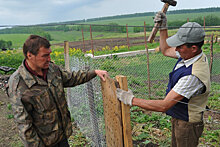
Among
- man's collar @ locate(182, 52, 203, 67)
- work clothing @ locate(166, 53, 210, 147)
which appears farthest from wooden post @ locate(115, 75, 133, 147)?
man's collar @ locate(182, 52, 203, 67)

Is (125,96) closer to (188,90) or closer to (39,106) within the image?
(188,90)

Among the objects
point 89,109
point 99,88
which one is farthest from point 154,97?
point 99,88

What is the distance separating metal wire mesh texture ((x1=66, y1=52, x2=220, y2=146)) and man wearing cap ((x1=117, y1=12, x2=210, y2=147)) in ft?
3.92

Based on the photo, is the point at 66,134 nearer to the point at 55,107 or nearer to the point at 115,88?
the point at 55,107

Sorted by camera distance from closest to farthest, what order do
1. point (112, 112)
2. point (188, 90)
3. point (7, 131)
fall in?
point (188, 90) < point (112, 112) < point (7, 131)

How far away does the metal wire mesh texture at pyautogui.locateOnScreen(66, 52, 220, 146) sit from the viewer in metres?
3.32

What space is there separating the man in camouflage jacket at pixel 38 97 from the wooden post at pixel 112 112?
0.54 metres

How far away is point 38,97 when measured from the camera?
6.60 feet

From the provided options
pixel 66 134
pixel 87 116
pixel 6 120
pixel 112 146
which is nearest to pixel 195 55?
pixel 112 146

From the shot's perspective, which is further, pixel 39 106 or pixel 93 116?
pixel 93 116

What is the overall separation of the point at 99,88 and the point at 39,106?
1.14 meters

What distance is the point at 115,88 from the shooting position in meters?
2.10

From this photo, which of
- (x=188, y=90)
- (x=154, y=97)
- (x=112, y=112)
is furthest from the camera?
(x=154, y=97)

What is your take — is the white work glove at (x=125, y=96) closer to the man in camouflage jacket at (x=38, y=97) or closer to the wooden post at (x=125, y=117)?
the wooden post at (x=125, y=117)
